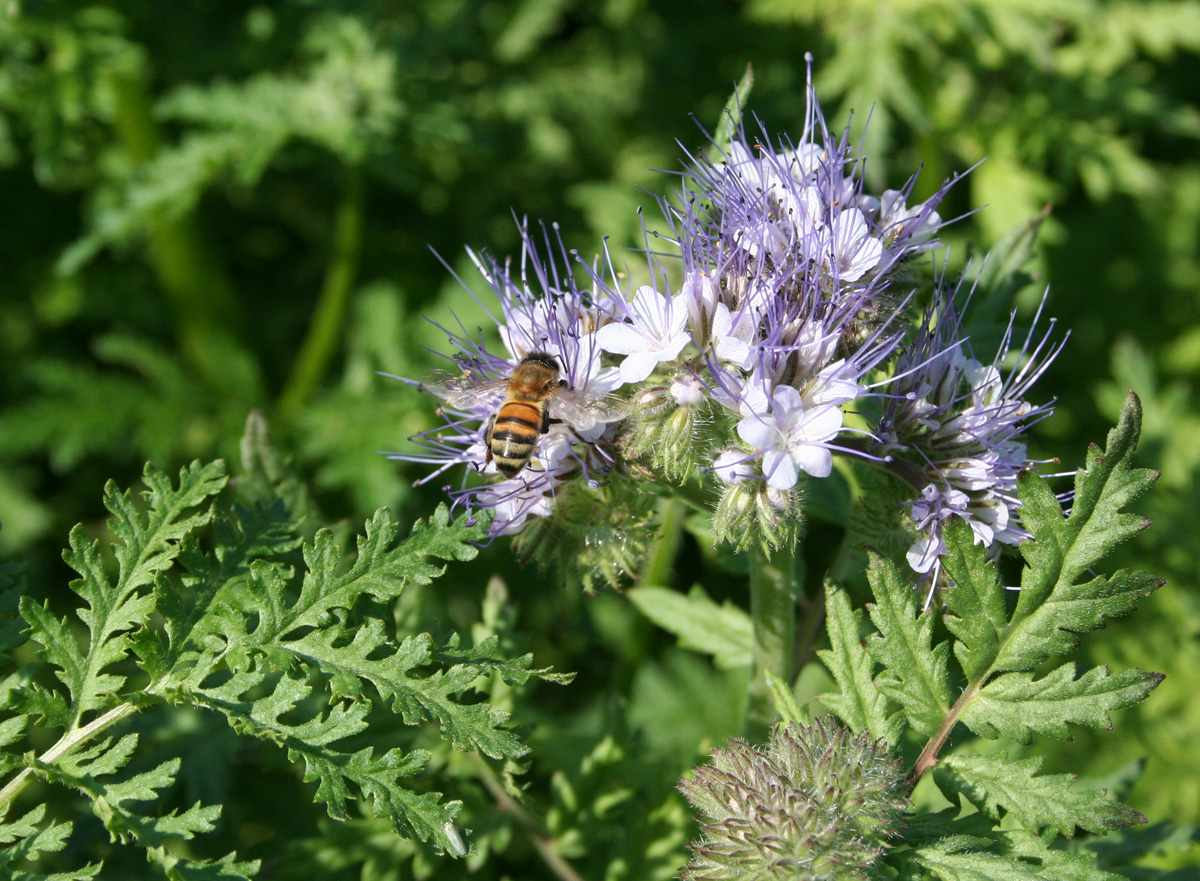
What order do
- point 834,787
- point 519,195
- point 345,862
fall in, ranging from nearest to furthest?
1. point 834,787
2. point 345,862
3. point 519,195

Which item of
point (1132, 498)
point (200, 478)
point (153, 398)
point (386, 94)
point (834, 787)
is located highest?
point (386, 94)

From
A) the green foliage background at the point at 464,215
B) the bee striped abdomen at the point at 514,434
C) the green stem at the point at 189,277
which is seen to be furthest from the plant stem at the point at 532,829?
the green stem at the point at 189,277

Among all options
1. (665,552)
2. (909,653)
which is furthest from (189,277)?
(909,653)

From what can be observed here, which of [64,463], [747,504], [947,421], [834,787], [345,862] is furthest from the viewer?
[64,463]

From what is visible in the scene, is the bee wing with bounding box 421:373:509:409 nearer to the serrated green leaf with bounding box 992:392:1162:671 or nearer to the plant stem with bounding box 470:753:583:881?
the plant stem with bounding box 470:753:583:881

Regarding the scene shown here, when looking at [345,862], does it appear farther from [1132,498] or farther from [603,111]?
[603,111]

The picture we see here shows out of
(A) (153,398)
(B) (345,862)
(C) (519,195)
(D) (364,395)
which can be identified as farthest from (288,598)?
(C) (519,195)

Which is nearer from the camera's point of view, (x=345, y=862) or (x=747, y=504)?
(x=747, y=504)

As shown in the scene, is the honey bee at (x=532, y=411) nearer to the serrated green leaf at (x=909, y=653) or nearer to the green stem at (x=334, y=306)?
the serrated green leaf at (x=909, y=653)
